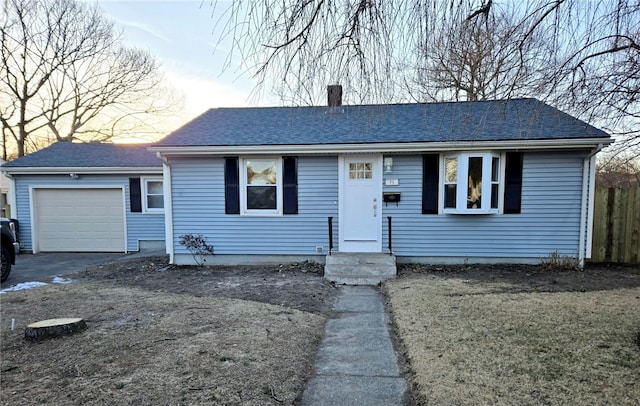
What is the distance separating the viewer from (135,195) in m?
10.6

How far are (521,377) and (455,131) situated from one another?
5.63m

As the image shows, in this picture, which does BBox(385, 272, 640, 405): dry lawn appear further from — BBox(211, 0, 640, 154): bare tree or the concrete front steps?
BBox(211, 0, 640, 154): bare tree

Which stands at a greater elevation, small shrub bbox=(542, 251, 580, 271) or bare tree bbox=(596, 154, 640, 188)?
bare tree bbox=(596, 154, 640, 188)

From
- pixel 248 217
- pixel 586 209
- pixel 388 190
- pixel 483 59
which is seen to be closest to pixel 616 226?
pixel 586 209

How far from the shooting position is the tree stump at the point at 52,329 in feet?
12.0

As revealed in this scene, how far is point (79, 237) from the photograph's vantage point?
1079cm

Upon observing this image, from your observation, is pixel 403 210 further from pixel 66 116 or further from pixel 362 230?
pixel 66 116

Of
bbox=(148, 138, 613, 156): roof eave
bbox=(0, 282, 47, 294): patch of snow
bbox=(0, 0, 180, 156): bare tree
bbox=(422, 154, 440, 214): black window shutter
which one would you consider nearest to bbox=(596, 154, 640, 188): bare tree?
bbox=(148, 138, 613, 156): roof eave

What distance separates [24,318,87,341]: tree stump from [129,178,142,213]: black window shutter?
23.7ft

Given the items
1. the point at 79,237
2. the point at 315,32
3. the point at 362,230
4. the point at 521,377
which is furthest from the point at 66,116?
the point at 521,377

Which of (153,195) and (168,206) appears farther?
(153,195)

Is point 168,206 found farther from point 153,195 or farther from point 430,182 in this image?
point 430,182

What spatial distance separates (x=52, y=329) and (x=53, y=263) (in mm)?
6635

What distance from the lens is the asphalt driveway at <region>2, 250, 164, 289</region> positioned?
23.7ft
